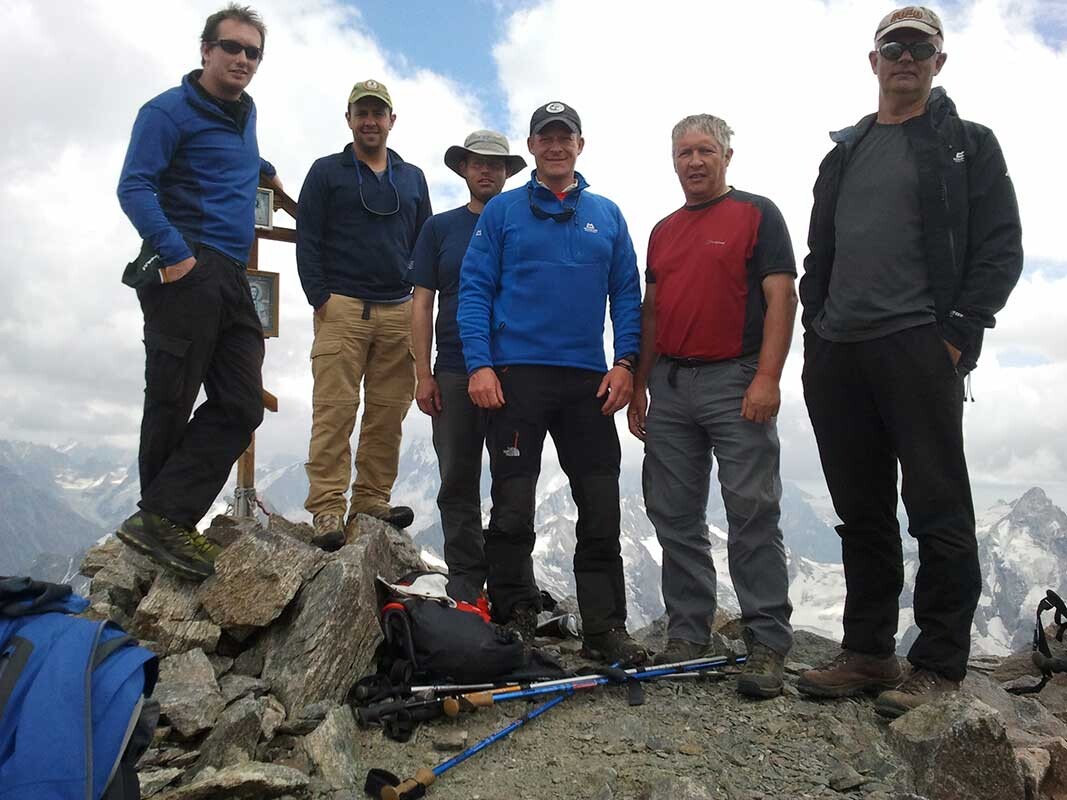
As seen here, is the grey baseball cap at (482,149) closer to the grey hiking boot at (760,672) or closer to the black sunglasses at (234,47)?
the black sunglasses at (234,47)

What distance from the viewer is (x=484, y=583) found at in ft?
24.7

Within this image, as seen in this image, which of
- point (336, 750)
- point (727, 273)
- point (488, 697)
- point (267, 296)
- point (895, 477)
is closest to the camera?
point (336, 750)

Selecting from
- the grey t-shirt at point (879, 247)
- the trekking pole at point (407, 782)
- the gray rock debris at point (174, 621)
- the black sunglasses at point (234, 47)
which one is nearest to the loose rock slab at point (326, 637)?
the gray rock debris at point (174, 621)

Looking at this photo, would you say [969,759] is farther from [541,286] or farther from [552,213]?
[552,213]

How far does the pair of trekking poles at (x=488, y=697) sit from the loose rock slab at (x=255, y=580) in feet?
4.23

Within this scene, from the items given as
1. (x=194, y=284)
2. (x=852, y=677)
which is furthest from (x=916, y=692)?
(x=194, y=284)

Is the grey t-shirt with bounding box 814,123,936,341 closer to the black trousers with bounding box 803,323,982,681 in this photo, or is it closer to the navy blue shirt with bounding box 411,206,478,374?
the black trousers with bounding box 803,323,982,681

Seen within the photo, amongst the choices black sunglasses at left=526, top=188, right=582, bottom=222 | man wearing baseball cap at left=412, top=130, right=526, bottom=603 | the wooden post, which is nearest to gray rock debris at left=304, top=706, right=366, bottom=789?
man wearing baseball cap at left=412, top=130, right=526, bottom=603

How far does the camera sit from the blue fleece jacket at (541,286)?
593 cm

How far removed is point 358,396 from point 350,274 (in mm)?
1246

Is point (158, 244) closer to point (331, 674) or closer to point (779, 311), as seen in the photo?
point (331, 674)

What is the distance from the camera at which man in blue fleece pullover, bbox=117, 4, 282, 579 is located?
574 centimetres

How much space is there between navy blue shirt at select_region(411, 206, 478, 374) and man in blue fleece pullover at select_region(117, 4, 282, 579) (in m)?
1.65

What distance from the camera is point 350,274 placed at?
7.88 m
